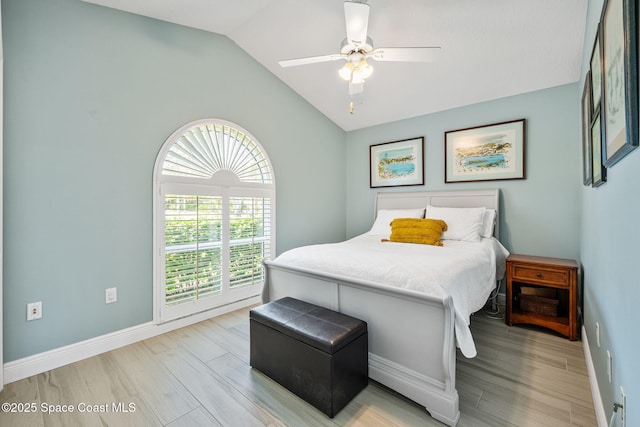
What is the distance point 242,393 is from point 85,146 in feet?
7.12

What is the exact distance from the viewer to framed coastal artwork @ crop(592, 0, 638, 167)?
0.85 meters

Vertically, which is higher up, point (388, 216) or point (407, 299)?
point (388, 216)

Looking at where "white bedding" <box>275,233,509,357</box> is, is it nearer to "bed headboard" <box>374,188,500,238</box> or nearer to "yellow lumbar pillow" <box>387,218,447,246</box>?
"yellow lumbar pillow" <box>387,218,447,246</box>

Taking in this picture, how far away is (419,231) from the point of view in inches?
122

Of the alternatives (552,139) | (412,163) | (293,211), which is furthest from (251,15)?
(552,139)

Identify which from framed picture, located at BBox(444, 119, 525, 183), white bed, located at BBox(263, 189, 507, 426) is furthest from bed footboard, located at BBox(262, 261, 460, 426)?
framed picture, located at BBox(444, 119, 525, 183)

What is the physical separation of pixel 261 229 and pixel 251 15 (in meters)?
2.23

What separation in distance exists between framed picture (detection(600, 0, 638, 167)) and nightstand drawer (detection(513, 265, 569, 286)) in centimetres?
162

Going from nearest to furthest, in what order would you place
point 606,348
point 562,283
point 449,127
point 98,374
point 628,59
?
point 628,59, point 606,348, point 98,374, point 562,283, point 449,127

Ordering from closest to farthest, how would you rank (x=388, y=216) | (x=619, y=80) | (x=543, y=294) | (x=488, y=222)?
(x=619, y=80), (x=543, y=294), (x=488, y=222), (x=388, y=216)

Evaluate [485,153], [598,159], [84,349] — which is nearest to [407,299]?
[598,159]

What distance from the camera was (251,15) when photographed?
2.80 m

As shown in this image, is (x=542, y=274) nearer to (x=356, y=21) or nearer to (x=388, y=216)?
(x=388, y=216)

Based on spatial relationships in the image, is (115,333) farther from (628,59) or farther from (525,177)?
(525,177)
